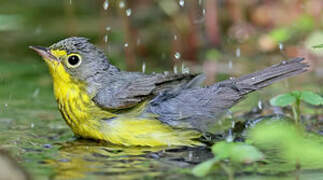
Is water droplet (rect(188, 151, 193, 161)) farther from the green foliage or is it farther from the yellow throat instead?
the green foliage

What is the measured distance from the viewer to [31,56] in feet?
32.3

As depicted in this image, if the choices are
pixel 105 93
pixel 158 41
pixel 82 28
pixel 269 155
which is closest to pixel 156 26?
pixel 158 41

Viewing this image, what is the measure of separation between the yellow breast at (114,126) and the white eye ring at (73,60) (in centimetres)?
25

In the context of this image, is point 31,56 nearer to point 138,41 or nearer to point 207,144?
point 138,41

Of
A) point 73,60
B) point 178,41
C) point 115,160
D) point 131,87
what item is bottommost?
point 115,160

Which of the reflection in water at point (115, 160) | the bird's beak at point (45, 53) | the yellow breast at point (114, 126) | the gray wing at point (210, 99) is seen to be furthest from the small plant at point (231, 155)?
the bird's beak at point (45, 53)

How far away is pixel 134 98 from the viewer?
5.57m

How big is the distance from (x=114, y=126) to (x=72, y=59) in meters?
0.83

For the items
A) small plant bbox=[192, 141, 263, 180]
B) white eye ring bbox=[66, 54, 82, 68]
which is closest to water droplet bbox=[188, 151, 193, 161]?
small plant bbox=[192, 141, 263, 180]

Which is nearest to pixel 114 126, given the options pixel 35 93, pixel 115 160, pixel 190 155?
pixel 115 160

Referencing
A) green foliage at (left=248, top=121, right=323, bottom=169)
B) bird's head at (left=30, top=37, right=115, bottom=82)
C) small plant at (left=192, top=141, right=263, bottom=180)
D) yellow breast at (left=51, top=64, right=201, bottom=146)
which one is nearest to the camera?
small plant at (left=192, top=141, right=263, bottom=180)

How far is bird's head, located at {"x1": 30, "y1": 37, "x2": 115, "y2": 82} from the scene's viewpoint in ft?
19.0

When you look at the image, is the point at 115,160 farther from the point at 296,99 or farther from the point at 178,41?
the point at 178,41

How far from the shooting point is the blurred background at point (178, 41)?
305 inches
